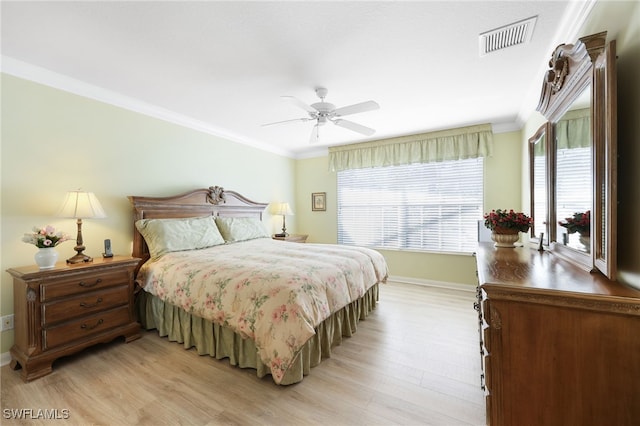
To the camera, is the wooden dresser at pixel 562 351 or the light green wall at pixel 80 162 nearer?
the wooden dresser at pixel 562 351

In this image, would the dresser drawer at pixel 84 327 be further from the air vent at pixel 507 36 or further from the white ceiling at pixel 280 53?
the air vent at pixel 507 36

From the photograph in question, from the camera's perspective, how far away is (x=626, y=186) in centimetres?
114

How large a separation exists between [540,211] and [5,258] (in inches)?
180

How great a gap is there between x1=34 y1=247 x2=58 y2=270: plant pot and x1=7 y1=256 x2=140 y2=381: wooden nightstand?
0.06 metres

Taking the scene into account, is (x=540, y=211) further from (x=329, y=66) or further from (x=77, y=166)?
(x=77, y=166)

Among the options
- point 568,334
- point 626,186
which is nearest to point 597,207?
point 626,186

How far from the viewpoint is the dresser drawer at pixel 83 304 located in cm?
205

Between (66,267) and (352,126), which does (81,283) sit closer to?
(66,267)

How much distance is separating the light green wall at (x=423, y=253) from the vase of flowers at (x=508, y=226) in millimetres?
1856

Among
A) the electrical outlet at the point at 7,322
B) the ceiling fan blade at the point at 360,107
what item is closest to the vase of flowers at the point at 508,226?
the ceiling fan blade at the point at 360,107

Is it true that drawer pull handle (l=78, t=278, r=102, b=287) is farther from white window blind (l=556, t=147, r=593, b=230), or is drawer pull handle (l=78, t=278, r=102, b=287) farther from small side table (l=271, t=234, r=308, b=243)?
white window blind (l=556, t=147, r=593, b=230)

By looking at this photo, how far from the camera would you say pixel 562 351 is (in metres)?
1.00

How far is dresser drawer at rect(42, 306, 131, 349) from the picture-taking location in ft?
6.72

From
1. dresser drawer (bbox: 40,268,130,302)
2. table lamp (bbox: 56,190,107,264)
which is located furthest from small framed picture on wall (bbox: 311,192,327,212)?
table lamp (bbox: 56,190,107,264)
